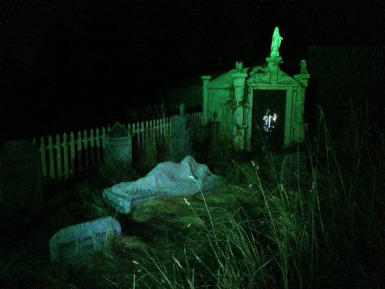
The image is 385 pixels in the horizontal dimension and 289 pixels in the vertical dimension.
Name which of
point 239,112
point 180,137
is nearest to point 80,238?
point 180,137

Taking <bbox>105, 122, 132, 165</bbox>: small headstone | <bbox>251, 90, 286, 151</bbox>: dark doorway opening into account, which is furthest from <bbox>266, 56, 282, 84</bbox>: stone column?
<bbox>105, 122, 132, 165</bbox>: small headstone

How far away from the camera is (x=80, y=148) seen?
782 centimetres

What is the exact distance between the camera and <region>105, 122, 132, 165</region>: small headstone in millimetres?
7656

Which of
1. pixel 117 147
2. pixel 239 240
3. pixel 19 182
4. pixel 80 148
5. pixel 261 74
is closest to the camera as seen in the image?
pixel 239 240

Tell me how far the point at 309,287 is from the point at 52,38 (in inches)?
684

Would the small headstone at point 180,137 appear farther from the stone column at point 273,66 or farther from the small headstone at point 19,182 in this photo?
the small headstone at point 19,182

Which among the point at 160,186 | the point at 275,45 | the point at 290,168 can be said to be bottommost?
the point at 160,186

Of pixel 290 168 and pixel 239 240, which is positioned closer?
pixel 239 240

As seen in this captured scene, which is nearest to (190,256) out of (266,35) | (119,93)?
(119,93)

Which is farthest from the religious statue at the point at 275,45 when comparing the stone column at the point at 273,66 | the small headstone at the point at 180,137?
the small headstone at the point at 180,137

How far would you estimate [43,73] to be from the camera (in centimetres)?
1672

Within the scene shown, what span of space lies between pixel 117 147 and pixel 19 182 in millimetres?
2402

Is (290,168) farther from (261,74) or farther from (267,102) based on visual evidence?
(261,74)

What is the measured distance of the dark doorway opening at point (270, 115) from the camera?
1012cm
